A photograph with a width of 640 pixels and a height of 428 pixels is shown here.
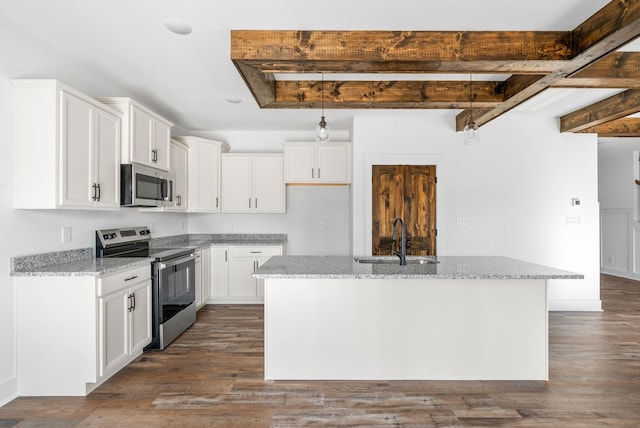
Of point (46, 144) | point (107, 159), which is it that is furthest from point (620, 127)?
point (46, 144)

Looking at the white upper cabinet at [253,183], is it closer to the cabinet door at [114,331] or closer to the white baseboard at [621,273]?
the cabinet door at [114,331]

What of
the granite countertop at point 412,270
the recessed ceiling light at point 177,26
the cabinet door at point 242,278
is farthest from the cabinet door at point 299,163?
the recessed ceiling light at point 177,26

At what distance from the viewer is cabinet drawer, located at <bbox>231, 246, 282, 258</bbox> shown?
495 centimetres

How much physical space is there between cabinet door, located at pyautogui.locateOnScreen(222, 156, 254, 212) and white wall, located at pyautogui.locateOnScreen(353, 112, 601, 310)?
1.65m

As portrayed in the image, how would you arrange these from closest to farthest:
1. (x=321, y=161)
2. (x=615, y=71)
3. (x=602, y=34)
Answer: (x=602, y=34), (x=615, y=71), (x=321, y=161)

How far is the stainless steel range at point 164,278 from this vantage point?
3.29 m

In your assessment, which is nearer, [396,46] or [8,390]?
[8,390]

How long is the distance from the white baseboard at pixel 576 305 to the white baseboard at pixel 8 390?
5.57 metres

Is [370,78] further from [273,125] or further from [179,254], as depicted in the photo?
[179,254]

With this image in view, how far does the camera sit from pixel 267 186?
17.2ft

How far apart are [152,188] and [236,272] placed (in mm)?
1837

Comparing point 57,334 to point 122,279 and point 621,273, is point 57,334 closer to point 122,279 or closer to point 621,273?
point 122,279

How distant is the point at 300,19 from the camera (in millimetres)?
2383

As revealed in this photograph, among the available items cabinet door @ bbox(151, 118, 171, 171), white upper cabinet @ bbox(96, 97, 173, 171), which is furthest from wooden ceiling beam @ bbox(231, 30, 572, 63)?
cabinet door @ bbox(151, 118, 171, 171)
